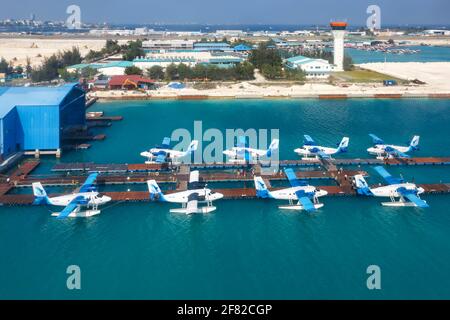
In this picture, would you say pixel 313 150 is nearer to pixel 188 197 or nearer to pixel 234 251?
pixel 188 197

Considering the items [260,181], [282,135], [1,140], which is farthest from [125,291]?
[282,135]

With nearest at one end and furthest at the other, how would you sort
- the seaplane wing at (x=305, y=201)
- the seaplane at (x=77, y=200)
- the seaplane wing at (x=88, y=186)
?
the seaplane wing at (x=305, y=201)
the seaplane at (x=77, y=200)
the seaplane wing at (x=88, y=186)

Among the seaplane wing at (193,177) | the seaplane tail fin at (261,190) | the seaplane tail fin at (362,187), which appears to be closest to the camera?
the seaplane tail fin at (261,190)

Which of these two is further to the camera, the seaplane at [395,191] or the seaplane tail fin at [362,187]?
the seaplane tail fin at [362,187]

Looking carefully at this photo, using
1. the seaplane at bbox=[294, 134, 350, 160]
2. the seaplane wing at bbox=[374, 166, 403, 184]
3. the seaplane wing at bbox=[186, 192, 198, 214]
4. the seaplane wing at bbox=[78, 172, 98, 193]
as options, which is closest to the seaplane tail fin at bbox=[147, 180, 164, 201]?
the seaplane wing at bbox=[186, 192, 198, 214]

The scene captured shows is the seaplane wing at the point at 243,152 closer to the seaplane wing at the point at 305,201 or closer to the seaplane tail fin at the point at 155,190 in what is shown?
the seaplane wing at the point at 305,201

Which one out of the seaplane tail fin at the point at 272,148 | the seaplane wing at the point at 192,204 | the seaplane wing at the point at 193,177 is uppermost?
the seaplane tail fin at the point at 272,148

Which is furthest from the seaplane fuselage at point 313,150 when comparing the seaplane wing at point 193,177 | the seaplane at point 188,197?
the seaplane at point 188,197
